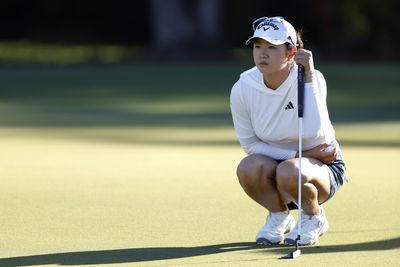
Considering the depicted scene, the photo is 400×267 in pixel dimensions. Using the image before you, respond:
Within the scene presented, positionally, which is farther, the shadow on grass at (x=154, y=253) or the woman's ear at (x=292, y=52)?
the woman's ear at (x=292, y=52)

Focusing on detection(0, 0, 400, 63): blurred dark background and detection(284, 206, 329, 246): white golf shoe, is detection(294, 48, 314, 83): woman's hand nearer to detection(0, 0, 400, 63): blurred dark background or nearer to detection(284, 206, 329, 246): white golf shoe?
detection(284, 206, 329, 246): white golf shoe

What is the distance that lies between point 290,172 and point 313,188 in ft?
0.56

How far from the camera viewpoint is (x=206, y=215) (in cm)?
777

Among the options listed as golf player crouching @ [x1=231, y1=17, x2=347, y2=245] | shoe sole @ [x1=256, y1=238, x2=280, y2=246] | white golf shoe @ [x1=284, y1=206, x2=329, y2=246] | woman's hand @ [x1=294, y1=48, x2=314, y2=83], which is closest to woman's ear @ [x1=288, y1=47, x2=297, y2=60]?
golf player crouching @ [x1=231, y1=17, x2=347, y2=245]

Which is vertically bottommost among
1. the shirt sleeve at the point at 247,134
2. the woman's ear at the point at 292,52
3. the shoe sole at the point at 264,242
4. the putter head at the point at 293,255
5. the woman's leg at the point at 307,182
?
the putter head at the point at 293,255

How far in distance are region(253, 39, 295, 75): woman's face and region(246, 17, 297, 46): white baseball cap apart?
49mm

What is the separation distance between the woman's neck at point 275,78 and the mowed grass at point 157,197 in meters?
0.89

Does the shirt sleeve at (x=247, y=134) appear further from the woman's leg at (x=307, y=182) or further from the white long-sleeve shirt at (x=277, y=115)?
the woman's leg at (x=307, y=182)

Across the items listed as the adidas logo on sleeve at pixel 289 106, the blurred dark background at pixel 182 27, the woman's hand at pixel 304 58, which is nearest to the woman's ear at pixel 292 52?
the woman's hand at pixel 304 58

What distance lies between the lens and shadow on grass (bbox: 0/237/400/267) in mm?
6195

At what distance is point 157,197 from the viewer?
8.59 m

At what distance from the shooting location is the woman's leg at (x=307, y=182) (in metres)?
6.55

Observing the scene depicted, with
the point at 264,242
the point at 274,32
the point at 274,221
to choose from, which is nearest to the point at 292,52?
the point at 274,32

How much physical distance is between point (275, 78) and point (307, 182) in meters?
0.60
